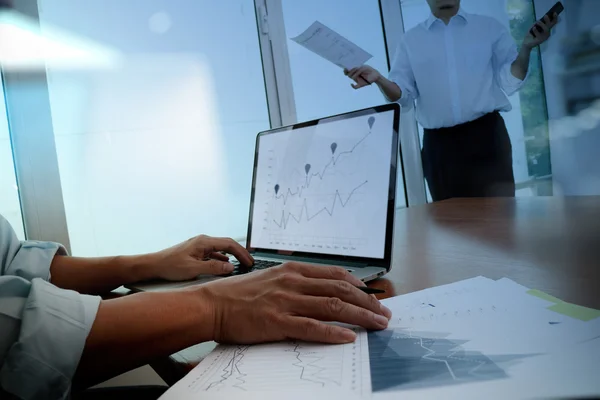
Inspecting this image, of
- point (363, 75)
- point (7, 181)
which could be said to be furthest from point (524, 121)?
point (7, 181)

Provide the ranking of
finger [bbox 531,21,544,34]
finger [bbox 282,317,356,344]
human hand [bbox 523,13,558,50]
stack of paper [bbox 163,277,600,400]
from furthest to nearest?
finger [bbox 531,21,544,34]
human hand [bbox 523,13,558,50]
finger [bbox 282,317,356,344]
stack of paper [bbox 163,277,600,400]

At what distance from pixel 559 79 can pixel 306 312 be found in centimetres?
135

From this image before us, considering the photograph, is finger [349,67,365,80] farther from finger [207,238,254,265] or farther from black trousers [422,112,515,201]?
finger [207,238,254,265]

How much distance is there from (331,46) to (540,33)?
1.07 meters

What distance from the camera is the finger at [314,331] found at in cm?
42

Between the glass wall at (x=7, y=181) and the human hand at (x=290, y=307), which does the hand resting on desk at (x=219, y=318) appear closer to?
the human hand at (x=290, y=307)

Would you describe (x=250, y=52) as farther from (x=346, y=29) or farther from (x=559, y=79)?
(x=559, y=79)

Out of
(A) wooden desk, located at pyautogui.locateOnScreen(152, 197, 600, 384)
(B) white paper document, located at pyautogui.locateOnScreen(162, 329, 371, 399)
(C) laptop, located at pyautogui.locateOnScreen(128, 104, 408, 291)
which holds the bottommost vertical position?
(B) white paper document, located at pyautogui.locateOnScreen(162, 329, 371, 399)

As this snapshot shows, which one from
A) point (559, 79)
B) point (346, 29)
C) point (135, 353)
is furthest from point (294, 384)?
point (346, 29)

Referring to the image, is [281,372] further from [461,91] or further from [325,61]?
[325,61]

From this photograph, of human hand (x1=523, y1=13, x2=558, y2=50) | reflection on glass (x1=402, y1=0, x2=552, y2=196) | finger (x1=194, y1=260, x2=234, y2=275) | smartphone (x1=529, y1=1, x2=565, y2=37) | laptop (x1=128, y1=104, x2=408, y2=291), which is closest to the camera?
laptop (x1=128, y1=104, x2=408, y2=291)

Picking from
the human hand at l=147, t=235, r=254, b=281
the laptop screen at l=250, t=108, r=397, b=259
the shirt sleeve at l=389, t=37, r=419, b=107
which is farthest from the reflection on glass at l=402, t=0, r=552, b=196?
the human hand at l=147, t=235, r=254, b=281

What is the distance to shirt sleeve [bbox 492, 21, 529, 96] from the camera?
7.02 ft

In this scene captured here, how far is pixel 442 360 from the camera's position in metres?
0.35
